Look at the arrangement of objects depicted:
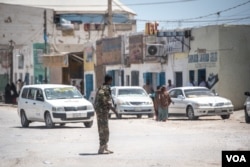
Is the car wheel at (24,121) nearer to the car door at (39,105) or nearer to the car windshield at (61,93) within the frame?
the car door at (39,105)

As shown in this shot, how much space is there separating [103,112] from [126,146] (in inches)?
85.6

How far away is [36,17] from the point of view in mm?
79750

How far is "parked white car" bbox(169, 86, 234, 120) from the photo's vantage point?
96.3ft

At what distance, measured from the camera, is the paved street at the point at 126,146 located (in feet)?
46.7

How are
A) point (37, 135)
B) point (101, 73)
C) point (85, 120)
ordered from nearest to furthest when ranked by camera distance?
1. point (37, 135)
2. point (85, 120)
3. point (101, 73)

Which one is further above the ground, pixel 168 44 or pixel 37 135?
pixel 168 44

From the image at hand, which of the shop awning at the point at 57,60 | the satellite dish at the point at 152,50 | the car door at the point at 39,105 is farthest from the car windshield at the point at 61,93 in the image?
the shop awning at the point at 57,60

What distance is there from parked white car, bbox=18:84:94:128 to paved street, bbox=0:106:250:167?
683 millimetres

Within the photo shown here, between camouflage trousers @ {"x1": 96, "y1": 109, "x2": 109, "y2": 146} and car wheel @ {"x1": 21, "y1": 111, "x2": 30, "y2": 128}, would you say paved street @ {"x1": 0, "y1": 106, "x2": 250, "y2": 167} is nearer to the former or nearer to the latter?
camouflage trousers @ {"x1": 96, "y1": 109, "x2": 109, "y2": 146}

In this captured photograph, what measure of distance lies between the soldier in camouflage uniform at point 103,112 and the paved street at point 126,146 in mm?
305

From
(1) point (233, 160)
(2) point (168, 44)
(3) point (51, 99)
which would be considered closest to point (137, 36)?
(2) point (168, 44)

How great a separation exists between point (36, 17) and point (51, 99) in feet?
179

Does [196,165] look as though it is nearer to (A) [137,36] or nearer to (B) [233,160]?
(B) [233,160]

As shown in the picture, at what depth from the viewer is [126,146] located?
1756 centimetres
